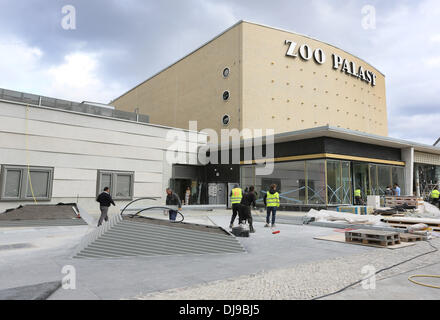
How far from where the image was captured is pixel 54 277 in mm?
5340

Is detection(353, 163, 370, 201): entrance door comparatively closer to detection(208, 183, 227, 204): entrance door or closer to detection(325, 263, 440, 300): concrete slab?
detection(208, 183, 227, 204): entrance door

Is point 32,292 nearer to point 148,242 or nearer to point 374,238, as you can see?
point 148,242

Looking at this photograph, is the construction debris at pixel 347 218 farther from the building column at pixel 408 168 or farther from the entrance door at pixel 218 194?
the building column at pixel 408 168

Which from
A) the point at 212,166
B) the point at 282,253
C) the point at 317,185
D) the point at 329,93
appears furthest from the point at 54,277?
the point at 329,93

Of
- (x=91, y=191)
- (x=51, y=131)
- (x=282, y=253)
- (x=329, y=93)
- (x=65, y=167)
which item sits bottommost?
(x=282, y=253)

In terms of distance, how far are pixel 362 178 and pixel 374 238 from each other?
573 inches

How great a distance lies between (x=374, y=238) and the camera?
8867 mm

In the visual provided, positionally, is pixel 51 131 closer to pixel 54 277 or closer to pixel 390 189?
pixel 54 277

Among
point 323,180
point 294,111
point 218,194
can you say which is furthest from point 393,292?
point 294,111

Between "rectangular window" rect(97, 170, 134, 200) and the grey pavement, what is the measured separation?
1117 centimetres

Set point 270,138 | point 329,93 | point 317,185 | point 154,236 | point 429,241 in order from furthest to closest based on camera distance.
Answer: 1. point 329,93
2. point 270,138
3. point 317,185
4. point 429,241
5. point 154,236

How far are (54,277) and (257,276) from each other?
3.68m

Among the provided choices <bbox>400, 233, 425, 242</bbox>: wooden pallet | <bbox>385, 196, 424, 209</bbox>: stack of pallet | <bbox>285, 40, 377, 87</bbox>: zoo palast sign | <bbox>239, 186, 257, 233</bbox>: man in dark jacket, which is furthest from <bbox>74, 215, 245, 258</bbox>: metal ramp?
<bbox>285, 40, 377, 87</bbox>: zoo palast sign

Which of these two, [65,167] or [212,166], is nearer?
[65,167]
